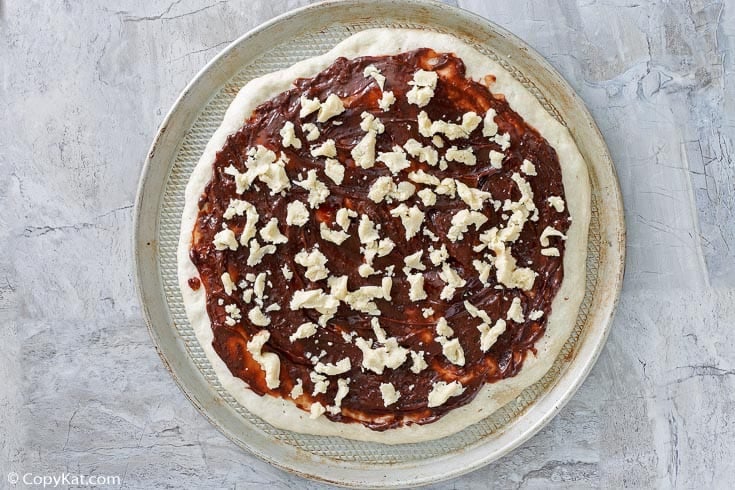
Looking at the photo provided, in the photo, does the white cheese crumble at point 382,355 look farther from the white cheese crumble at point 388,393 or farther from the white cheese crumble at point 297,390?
the white cheese crumble at point 297,390

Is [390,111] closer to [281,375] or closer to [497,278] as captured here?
[497,278]

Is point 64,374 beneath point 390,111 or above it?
beneath

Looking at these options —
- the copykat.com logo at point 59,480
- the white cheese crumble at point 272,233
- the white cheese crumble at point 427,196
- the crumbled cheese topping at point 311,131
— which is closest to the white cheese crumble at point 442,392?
the white cheese crumble at point 427,196

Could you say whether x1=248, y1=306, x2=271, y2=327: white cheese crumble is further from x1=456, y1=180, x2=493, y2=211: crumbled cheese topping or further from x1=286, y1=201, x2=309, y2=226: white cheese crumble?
x1=456, y1=180, x2=493, y2=211: crumbled cheese topping

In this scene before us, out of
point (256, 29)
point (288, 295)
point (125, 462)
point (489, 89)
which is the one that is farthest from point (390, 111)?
point (125, 462)

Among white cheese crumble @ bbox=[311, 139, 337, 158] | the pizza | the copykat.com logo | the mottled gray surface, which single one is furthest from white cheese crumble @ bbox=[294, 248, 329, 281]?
the copykat.com logo

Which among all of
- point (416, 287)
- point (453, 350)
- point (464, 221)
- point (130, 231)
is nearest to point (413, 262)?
point (416, 287)
